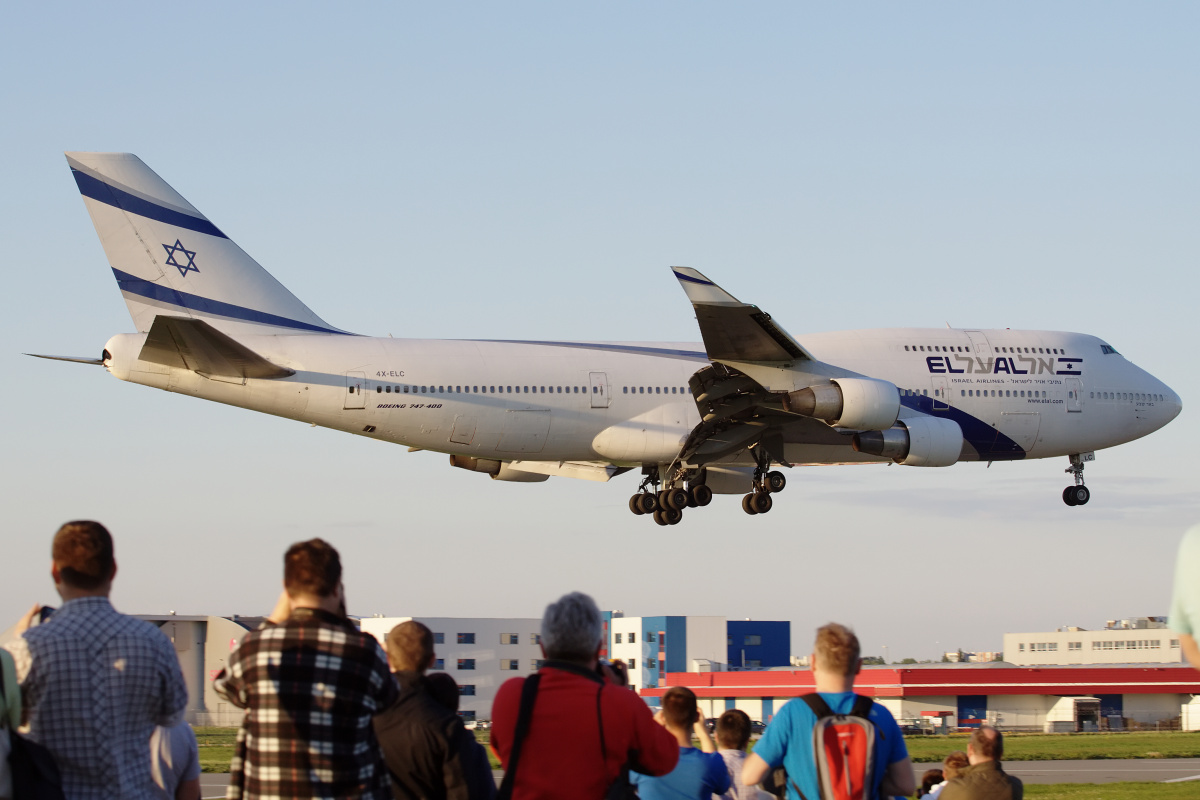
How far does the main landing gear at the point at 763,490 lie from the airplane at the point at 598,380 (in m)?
0.05

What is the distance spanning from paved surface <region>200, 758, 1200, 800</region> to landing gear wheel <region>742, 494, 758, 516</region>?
302 inches

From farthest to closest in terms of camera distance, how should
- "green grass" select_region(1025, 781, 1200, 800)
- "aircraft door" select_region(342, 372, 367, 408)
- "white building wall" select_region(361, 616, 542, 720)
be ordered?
"white building wall" select_region(361, 616, 542, 720)
"aircraft door" select_region(342, 372, 367, 408)
"green grass" select_region(1025, 781, 1200, 800)

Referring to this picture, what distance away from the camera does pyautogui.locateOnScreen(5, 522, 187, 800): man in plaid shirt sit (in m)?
5.82

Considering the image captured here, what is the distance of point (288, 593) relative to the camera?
19.6 ft

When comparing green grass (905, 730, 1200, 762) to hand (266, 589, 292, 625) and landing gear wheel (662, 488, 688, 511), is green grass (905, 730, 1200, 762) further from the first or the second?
hand (266, 589, 292, 625)

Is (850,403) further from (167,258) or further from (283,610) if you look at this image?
(283,610)

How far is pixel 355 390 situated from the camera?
28.5 meters

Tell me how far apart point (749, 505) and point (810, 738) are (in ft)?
84.2

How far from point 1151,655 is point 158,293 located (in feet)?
278

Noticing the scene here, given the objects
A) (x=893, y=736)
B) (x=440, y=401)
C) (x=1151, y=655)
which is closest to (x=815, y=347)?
(x=440, y=401)

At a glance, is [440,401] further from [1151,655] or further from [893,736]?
[1151,655]

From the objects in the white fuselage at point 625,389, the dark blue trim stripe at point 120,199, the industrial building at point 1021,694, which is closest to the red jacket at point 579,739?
the white fuselage at point 625,389

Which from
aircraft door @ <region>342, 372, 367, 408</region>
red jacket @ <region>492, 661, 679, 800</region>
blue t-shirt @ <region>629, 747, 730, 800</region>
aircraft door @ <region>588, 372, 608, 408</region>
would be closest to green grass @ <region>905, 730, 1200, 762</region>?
aircraft door @ <region>588, 372, 608, 408</region>

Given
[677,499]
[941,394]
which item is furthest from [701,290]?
[941,394]
